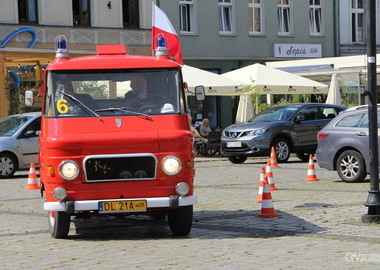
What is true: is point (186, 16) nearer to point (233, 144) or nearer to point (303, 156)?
point (303, 156)

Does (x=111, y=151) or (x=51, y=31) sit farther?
(x=51, y=31)

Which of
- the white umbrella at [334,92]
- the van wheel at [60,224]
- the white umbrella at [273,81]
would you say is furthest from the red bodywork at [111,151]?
the white umbrella at [334,92]

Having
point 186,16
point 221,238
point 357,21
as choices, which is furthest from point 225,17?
point 221,238

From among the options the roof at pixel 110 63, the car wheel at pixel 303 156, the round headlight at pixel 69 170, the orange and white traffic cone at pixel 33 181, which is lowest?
the car wheel at pixel 303 156

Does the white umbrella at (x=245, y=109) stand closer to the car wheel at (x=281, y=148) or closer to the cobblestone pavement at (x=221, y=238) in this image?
the car wheel at (x=281, y=148)

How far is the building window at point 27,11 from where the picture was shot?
37.2 meters

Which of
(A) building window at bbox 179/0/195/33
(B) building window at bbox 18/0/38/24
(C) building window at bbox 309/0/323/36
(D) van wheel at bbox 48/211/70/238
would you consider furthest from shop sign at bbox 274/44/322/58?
(D) van wheel at bbox 48/211/70/238

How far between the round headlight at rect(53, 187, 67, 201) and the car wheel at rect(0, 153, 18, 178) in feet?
42.9

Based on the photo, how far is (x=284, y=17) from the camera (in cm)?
4709

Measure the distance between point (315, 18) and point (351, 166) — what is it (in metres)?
29.9

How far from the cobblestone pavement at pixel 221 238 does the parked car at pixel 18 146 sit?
632 centimetres

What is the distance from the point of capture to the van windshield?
1195 centimetres

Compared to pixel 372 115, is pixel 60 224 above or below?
below

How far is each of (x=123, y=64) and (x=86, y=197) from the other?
6.43 ft
